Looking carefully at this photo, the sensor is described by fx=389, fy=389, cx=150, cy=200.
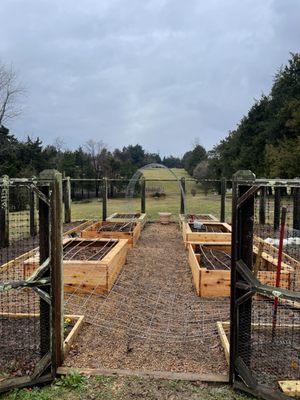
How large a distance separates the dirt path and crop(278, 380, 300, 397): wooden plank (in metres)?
0.51

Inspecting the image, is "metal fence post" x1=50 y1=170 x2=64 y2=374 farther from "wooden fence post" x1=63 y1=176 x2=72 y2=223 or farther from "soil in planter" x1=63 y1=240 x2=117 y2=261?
"wooden fence post" x1=63 y1=176 x2=72 y2=223

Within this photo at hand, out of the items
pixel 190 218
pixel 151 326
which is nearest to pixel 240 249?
pixel 151 326

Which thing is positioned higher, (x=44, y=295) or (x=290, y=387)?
(x=44, y=295)

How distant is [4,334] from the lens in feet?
11.5

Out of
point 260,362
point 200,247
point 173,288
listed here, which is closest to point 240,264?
point 260,362

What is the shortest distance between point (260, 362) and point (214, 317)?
46.6 inches

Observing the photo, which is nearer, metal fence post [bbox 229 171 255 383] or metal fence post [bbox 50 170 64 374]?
metal fence post [bbox 229 171 255 383]

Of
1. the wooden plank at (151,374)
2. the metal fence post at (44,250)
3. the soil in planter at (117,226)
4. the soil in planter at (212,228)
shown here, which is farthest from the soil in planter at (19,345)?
the soil in planter at (212,228)

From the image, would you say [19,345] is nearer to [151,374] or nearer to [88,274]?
[151,374]

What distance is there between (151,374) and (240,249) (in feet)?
3.79

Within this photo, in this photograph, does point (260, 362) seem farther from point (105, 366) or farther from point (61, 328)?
point (61, 328)

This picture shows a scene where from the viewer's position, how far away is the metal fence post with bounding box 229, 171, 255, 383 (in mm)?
2844

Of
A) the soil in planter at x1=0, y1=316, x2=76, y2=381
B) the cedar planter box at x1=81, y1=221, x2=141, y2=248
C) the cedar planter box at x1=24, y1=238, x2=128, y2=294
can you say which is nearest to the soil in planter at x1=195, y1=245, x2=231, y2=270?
the cedar planter box at x1=24, y1=238, x2=128, y2=294

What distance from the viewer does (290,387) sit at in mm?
2662
